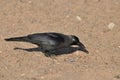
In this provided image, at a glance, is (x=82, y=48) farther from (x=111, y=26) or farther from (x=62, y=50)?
(x=111, y=26)

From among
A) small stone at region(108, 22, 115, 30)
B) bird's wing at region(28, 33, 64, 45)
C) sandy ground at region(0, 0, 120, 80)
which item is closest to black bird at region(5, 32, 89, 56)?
bird's wing at region(28, 33, 64, 45)

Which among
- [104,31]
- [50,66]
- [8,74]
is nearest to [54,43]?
[50,66]

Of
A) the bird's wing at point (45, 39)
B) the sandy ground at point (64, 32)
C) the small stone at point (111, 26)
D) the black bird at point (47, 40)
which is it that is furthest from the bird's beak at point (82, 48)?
the small stone at point (111, 26)

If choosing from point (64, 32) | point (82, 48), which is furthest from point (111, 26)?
point (82, 48)

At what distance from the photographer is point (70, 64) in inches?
308

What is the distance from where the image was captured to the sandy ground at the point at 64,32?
7.48 meters

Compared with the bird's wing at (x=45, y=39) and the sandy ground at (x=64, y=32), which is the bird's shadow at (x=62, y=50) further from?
the bird's wing at (x=45, y=39)

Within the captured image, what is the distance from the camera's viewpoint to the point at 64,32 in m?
9.05

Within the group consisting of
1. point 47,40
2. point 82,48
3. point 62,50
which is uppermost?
point 47,40

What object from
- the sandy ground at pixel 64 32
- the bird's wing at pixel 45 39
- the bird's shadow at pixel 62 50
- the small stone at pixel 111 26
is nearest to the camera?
the sandy ground at pixel 64 32

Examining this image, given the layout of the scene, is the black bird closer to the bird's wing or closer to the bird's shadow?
the bird's wing

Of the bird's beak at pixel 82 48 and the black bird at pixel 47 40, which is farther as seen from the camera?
the bird's beak at pixel 82 48

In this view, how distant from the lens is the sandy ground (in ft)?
24.5

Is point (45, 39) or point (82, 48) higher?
point (45, 39)
